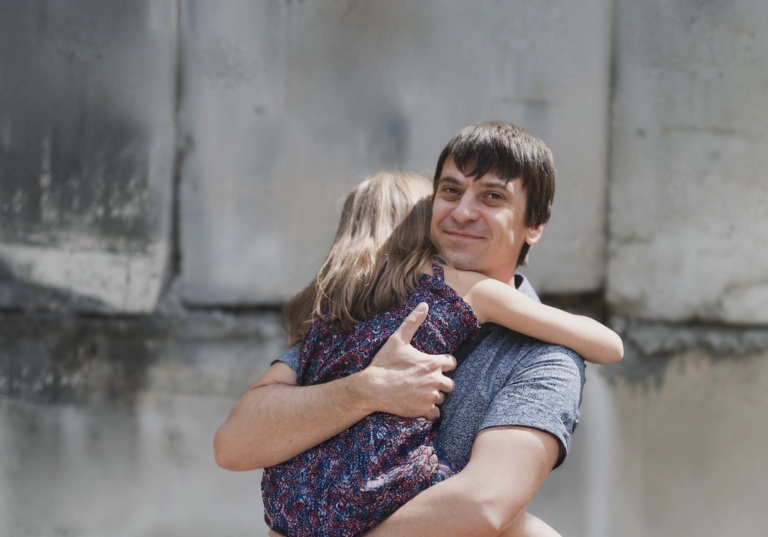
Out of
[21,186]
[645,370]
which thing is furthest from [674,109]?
[21,186]

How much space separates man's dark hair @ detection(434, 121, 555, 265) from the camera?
2166 millimetres

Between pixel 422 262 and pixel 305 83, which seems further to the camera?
pixel 305 83

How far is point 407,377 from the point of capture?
201cm

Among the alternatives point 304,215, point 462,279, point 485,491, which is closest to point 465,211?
point 462,279

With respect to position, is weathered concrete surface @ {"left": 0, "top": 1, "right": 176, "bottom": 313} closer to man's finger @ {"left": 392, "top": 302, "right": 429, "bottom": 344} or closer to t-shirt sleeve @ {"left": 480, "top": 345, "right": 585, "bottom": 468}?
man's finger @ {"left": 392, "top": 302, "right": 429, "bottom": 344}

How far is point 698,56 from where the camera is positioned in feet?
11.6

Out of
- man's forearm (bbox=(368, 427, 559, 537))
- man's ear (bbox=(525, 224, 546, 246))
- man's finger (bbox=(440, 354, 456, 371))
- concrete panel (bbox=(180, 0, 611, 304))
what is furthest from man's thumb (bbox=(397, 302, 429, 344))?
concrete panel (bbox=(180, 0, 611, 304))

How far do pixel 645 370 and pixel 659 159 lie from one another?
1004 mm

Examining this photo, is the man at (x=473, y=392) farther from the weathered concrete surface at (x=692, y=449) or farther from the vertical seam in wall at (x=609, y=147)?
the weathered concrete surface at (x=692, y=449)

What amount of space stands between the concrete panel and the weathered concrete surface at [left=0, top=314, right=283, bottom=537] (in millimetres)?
284

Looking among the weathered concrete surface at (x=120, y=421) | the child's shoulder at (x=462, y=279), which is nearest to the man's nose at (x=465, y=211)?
the child's shoulder at (x=462, y=279)

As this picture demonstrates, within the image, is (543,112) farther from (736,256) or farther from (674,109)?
(736,256)

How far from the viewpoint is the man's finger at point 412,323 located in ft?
6.77

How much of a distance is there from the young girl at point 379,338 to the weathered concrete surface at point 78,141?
58.3 inches
